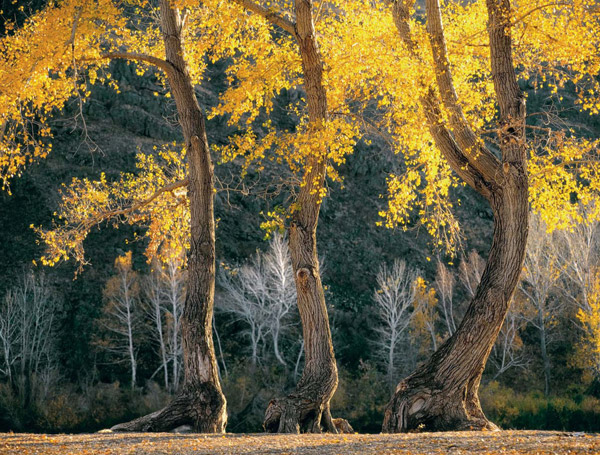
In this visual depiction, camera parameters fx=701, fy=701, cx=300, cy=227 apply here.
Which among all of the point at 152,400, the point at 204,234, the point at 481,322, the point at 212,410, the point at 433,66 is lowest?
the point at 152,400

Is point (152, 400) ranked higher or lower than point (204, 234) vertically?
lower

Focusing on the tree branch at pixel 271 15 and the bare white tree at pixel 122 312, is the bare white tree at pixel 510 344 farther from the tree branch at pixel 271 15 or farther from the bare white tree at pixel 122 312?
the tree branch at pixel 271 15

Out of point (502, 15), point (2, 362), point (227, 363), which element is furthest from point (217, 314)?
point (502, 15)

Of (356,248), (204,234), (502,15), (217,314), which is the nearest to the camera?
(502,15)

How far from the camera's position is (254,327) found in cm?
3675

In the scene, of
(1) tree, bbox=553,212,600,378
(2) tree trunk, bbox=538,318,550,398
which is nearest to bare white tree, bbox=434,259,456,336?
(2) tree trunk, bbox=538,318,550,398

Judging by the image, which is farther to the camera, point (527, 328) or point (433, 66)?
point (527, 328)

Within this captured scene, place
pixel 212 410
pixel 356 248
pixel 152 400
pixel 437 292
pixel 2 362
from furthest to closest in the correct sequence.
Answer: pixel 356 248
pixel 437 292
pixel 2 362
pixel 152 400
pixel 212 410

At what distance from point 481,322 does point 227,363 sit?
1128 inches

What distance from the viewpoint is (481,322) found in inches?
367

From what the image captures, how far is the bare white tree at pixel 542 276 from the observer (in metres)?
36.2

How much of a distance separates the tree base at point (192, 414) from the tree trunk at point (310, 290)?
708mm

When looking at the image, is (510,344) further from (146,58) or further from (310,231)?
(146,58)

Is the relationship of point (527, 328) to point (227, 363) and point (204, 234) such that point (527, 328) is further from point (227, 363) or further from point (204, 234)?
point (204, 234)
